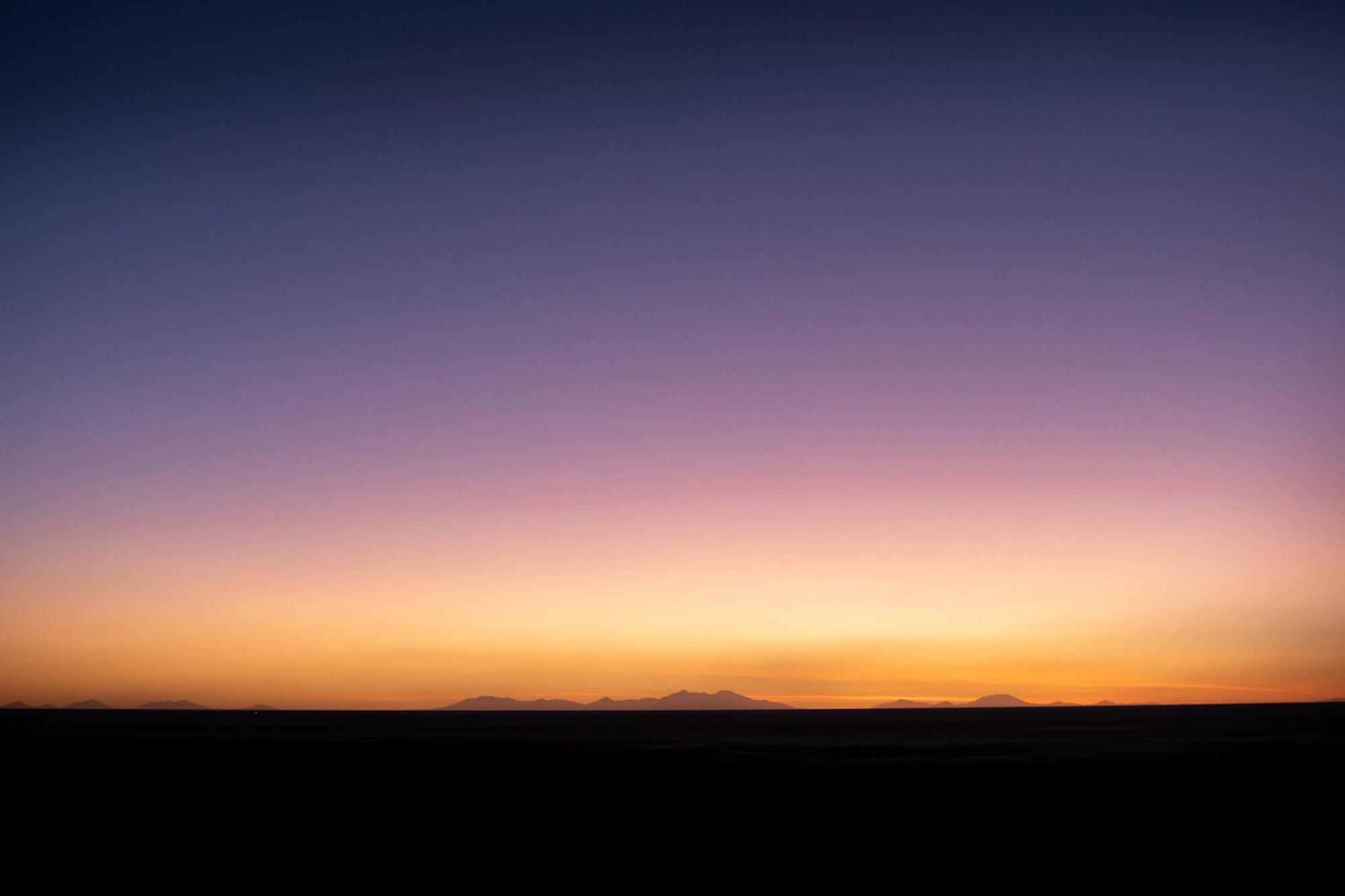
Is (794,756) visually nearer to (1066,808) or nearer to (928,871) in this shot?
(1066,808)

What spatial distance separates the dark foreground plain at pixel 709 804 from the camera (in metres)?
24.5

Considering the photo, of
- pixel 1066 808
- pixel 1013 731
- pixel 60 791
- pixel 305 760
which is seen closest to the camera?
pixel 1066 808

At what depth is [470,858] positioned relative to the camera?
77.2 feet

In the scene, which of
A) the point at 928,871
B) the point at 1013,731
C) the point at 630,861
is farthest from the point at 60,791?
the point at 1013,731

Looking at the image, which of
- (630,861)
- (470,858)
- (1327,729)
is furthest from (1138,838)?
(1327,729)

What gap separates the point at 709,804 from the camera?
33625 mm

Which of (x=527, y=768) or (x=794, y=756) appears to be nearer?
(x=527, y=768)

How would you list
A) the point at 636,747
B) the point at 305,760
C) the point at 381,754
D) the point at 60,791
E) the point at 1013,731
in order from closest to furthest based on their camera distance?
the point at 60,791 < the point at 305,760 < the point at 381,754 < the point at 636,747 < the point at 1013,731

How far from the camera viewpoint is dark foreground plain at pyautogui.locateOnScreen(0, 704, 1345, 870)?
24.5 meters

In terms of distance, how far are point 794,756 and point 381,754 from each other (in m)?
23.2

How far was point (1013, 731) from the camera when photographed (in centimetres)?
9681

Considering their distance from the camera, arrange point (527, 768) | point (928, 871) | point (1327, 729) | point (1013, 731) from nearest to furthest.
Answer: point (928, 871) < point (527, 768) < point (1327, 729) < point (1013, 731)

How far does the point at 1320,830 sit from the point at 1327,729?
233 ft

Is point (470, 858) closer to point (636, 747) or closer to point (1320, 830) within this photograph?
point (1320, 830)
